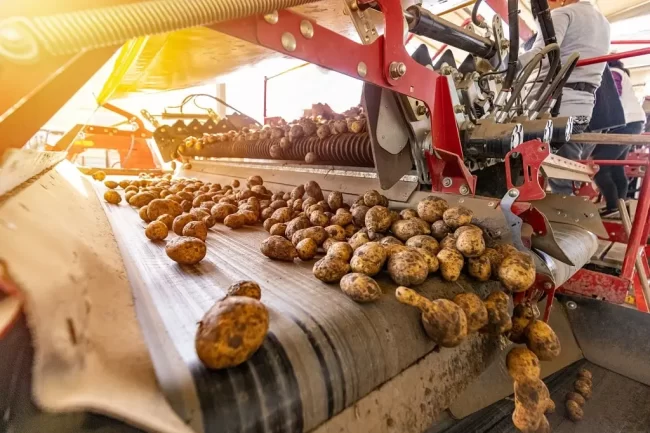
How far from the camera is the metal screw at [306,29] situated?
76 centimetres

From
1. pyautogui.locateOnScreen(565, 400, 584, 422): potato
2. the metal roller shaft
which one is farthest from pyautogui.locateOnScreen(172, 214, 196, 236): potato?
pyautogui.locateOnScreen(565, 400, 584, 422): potato

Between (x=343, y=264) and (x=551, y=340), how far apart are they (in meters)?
0.54

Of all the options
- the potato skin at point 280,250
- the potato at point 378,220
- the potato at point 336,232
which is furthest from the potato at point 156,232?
the potato at point 378,220

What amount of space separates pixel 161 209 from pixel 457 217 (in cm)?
120

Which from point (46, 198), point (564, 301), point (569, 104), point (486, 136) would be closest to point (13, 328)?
point (46, 198)

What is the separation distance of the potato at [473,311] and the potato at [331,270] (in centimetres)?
26

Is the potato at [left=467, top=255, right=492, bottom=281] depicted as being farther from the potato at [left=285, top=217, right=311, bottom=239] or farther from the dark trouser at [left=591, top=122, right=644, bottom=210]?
the dark trouser at [left=591, top=122, right=644, bottom=210]

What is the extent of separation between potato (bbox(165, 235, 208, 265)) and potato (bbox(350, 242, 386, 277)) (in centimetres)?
45

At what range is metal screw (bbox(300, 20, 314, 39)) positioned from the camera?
759 millimetres

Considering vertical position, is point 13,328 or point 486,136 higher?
point 486,136

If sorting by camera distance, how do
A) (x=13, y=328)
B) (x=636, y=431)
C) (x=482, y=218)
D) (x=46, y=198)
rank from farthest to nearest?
(x=636, y=431), (x=482, y=218), (x=46, y=198), (x=13, y=328)

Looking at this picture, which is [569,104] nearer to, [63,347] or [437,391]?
[437,391]

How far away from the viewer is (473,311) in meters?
0.71

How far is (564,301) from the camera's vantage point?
1.60 meters
